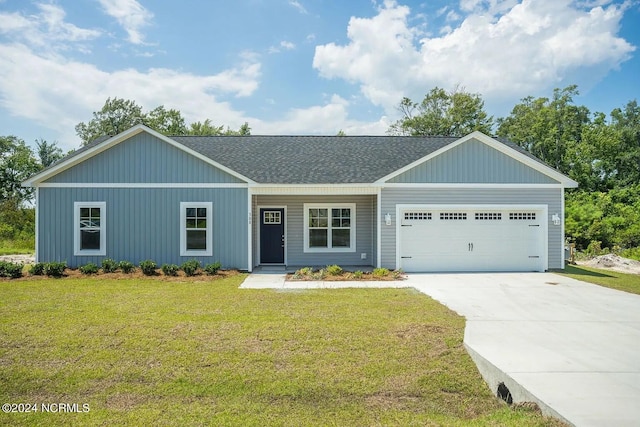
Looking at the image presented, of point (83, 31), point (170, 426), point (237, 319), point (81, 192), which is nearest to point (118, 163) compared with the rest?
point (81, 192)

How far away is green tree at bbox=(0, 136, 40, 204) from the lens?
2966cm

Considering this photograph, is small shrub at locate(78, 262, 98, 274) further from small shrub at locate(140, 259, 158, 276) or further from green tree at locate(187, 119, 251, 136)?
green tree at locate(187, 119, 251, 136)

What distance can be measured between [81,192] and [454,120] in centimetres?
A: 3038

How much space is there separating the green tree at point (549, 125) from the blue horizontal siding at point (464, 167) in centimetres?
2428

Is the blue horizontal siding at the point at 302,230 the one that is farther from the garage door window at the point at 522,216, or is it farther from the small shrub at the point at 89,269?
the small shrub at the point at 89,269

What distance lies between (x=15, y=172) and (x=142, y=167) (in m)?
24.7

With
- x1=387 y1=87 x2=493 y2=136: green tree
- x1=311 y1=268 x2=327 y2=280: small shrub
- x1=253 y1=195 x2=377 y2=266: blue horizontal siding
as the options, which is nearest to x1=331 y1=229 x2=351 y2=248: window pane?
x1=253 y1=195 x2=377 y2=266: blue horizontal siding

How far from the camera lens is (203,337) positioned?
5953 millimetres

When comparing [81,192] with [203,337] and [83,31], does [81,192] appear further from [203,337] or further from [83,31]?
[203,337]

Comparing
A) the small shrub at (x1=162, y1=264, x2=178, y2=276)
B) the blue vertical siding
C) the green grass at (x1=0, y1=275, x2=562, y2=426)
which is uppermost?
the blue vertical siding

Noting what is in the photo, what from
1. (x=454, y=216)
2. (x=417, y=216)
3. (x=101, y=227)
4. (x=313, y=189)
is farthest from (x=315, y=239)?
(x=101, y=227)

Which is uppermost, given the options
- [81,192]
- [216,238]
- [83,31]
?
[83,31]

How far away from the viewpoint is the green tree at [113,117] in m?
38.5

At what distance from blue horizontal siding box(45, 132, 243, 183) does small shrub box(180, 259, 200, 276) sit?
109 inches
